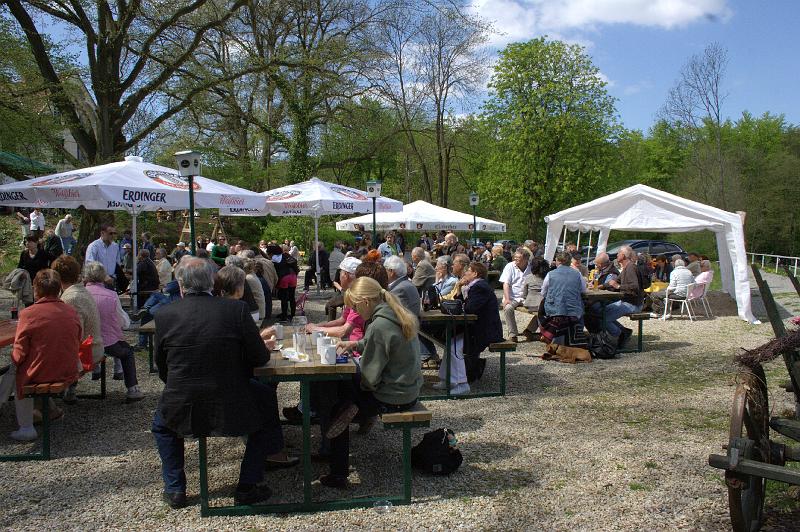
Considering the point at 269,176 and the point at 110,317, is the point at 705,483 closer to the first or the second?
the point at 110,317

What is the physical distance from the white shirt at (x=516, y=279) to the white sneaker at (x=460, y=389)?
3.39 meters

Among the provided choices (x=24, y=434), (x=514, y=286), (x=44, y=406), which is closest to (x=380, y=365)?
(x=44, y=406)

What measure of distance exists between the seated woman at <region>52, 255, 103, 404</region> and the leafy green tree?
85.4 ft

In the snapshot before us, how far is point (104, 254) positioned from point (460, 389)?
7326 millimetres

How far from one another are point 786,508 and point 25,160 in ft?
64.1

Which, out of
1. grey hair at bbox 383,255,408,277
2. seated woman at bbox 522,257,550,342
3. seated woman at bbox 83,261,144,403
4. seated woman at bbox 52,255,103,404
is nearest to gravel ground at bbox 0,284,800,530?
seated woman at bbox 83,261,144,403

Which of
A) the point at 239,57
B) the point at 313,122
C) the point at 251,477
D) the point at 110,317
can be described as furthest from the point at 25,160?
A: the point at 251,477

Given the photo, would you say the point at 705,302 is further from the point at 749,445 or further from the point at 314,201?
the point at 749,445

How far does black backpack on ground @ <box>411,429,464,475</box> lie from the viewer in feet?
14.9

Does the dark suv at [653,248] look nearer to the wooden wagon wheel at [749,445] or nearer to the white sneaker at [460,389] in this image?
the white sneaker at [460,389]

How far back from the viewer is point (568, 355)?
8.60m

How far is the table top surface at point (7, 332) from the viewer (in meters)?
5.29

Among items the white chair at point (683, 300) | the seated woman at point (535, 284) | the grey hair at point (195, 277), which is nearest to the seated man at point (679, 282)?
the white chair at point (683, 300)

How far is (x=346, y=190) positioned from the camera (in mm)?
14531
